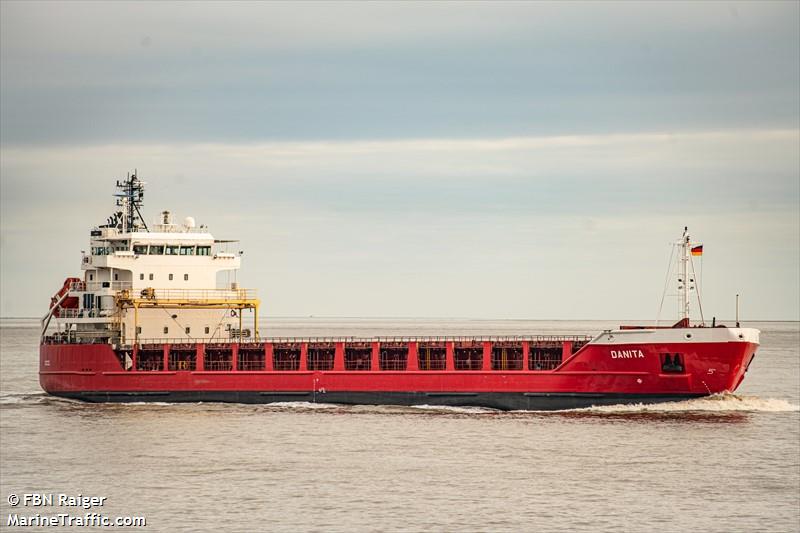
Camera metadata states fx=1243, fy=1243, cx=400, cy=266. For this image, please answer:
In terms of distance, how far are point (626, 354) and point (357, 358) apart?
43.0 feet

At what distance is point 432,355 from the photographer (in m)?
56.9

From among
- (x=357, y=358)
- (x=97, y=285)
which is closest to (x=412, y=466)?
(x=357, y=358)

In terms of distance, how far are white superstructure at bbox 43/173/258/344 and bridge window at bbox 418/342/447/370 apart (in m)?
9.37

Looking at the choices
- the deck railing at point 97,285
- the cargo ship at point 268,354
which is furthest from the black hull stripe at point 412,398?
the deck railing at point 97,285

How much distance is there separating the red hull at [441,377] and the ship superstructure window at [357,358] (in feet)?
3.03

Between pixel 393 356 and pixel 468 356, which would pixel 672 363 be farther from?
pixel 393 356

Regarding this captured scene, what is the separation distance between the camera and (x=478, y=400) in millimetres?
Answer: 54688

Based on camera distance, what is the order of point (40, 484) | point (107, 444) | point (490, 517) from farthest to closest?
1. point (107, 444)
2. point (40, 484)
3. point (490, 517)

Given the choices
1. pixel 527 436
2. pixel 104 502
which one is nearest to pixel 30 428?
pixel 104 502

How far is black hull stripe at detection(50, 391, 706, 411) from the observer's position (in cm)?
5253

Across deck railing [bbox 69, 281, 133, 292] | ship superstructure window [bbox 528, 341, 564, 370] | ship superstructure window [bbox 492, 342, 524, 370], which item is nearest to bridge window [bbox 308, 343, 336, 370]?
ship superstructure window [bbox 492, 342, 524, 370]

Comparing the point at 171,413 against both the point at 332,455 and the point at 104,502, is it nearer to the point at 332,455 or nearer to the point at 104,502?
the point at 332,455

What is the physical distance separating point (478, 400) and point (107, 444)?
16.5 meters

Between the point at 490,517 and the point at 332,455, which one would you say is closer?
the point at 490,517
